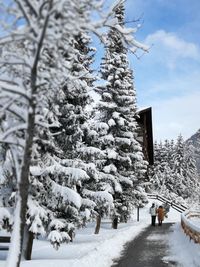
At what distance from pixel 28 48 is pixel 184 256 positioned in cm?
1216

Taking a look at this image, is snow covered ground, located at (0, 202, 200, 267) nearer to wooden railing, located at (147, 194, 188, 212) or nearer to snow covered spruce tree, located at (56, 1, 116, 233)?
snow covered spruce tree, located at (56, 1, 116, 233)

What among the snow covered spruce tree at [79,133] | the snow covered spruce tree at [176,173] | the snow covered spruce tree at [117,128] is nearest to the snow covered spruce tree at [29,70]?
the snow covered spruce tree at [79,133]

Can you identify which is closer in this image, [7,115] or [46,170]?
[7,115]

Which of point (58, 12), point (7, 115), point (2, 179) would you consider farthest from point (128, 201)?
point (58, 12)

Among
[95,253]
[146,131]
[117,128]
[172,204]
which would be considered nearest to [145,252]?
[95,253]

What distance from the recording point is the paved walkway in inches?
611

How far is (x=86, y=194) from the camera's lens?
70.0ft

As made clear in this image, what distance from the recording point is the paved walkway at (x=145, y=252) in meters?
15.5

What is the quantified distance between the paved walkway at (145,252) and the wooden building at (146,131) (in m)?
23.2

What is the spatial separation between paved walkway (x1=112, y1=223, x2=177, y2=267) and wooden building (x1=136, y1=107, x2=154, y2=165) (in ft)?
76.0

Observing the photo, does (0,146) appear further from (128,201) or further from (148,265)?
(128,201)

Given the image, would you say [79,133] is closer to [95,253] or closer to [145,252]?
[95,253]

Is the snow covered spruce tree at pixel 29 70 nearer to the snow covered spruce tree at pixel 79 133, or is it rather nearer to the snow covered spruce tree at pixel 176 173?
the snow covered spruce tree at pixel 79 133

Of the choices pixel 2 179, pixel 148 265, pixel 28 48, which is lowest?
pixel 148 265
